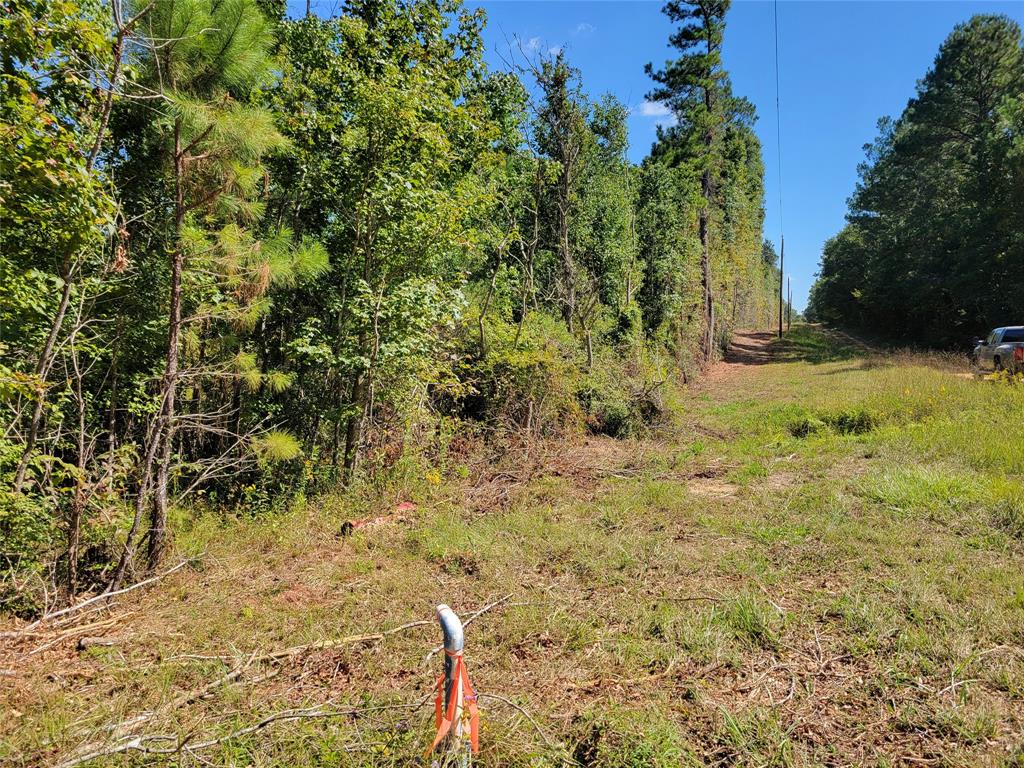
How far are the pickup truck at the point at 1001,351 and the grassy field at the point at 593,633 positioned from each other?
7.92 metres

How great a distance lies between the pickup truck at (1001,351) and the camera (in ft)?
39.2

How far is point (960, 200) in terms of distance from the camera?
20.5 meters

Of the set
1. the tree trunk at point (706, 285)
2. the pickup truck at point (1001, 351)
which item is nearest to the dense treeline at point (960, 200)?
the pickup truck at point (1001, 351)

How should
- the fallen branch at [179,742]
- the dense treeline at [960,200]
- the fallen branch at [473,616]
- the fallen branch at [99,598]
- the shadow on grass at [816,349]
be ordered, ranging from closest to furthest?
1. the fallen branch at [179,742]
2. the fallen branch at [473,616]
3. the fallen branch at [99,598]
4. the dense treeline at [960,200]
5. the shadow on grass at [816,349]

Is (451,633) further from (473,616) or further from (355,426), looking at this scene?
(355,426)

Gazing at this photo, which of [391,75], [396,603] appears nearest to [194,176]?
[391,75]

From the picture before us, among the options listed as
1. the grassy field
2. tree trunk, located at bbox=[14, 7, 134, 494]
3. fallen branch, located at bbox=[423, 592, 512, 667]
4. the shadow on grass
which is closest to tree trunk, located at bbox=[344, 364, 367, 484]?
the grassy field

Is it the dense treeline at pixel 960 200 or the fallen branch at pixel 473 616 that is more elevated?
the dense treeline at pixel 960 200

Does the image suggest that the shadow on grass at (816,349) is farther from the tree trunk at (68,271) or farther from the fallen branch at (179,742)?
the tree trunk at (68,271)

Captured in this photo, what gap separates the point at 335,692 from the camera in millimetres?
2938

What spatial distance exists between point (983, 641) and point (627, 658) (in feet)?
7.28

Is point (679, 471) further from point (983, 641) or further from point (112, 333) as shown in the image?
point (112, 333)

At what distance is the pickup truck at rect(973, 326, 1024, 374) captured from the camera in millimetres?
11943

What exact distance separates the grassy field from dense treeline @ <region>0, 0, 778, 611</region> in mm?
1122
